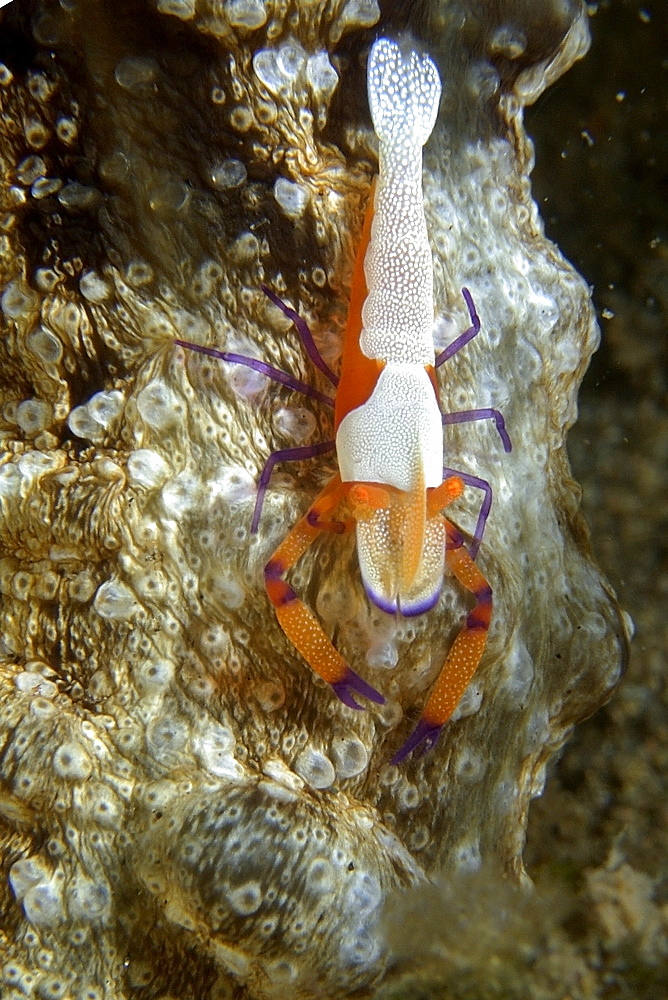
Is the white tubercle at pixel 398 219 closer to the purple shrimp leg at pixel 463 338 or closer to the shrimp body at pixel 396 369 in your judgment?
the shrimp body at pixel 396 369

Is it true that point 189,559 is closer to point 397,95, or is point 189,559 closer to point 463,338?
point 463,338

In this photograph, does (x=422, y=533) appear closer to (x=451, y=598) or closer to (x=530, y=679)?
(x=451, y=598)

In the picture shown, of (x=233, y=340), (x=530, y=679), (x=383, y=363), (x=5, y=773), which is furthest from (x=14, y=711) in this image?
(x=530, y=679)

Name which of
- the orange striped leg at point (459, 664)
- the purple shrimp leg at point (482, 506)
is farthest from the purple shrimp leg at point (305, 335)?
the orange striped leg at point (459, 664)

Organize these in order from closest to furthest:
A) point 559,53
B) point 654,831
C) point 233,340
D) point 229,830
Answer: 1. point 229,830
2. point 233,340
3. point 654,831
4. point 559,53

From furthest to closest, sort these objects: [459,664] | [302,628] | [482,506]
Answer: [482,506]
[459,664]
[302,628]

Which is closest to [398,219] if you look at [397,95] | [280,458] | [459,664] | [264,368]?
[397,95]
